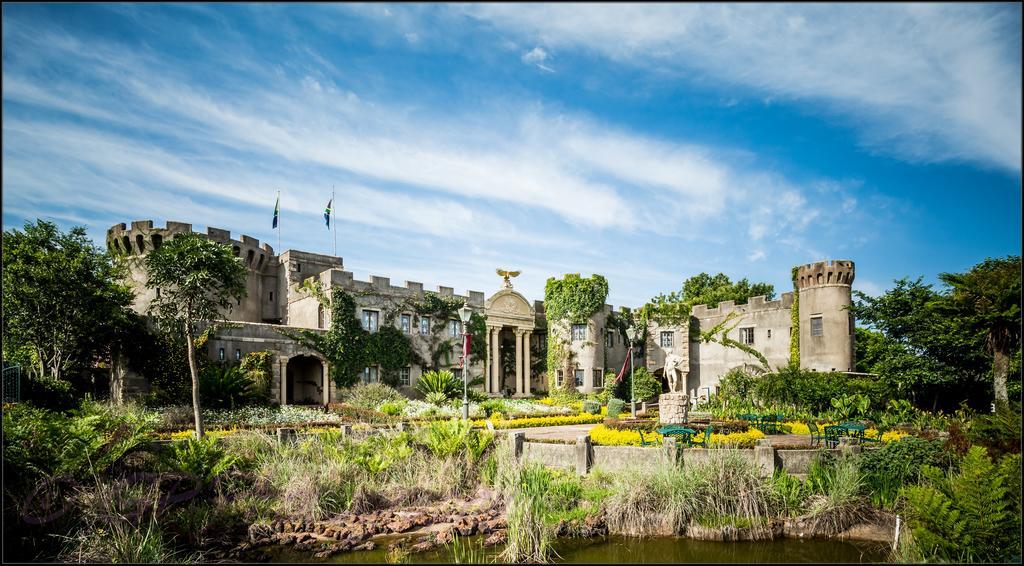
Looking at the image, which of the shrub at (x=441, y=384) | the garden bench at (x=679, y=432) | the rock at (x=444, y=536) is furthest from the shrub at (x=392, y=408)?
the rock at (x=444, y=536)

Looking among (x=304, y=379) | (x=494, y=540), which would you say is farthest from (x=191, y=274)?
(x=304, y=379)

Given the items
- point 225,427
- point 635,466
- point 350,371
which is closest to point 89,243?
point 225,427

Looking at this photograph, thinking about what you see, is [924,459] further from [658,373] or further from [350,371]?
[658,373]

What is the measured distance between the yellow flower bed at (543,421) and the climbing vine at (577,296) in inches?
432

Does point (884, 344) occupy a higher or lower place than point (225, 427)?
higher

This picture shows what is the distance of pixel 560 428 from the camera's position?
23.7 meters

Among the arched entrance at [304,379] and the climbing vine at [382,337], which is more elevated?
the climbing vine at [382,337]

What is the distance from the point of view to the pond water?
10.4 metres

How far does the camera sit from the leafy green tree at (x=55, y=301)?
20.4 m

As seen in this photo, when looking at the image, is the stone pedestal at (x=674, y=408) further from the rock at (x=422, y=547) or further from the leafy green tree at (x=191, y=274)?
the leafy green tree at (x=191, y=274)

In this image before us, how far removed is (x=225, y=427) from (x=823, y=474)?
1731cm

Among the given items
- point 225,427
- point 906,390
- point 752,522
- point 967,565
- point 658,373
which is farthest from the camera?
point 658,373

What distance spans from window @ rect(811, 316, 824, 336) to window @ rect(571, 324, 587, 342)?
12545 mm

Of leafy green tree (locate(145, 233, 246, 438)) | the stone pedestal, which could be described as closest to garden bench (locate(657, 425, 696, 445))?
the stone pedestal
